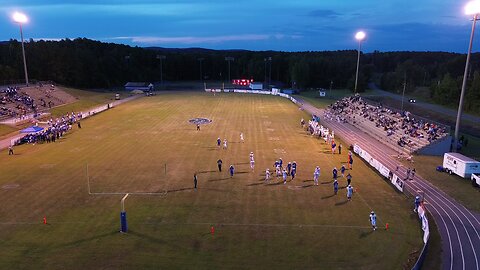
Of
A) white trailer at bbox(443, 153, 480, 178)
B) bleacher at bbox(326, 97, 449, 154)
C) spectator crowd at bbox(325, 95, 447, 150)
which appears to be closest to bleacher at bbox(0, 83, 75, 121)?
spectator crowd at bbox(325, 95, 447, 150)

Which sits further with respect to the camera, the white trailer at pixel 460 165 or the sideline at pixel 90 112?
the sideline at pixel 90 112

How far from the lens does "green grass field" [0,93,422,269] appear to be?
59.1 feet

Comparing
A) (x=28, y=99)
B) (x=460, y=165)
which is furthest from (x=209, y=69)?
(x=460, y=165)

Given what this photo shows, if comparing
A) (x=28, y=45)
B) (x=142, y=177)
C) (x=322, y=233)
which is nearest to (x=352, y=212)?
(x=322, y=233)

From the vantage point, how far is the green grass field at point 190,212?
59.1 feet

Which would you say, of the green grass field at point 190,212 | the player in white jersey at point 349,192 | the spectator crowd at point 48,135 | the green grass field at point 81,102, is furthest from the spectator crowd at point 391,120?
the green grass field at point 81,102

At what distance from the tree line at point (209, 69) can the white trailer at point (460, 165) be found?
41.4 m

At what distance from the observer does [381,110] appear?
57.4 meters

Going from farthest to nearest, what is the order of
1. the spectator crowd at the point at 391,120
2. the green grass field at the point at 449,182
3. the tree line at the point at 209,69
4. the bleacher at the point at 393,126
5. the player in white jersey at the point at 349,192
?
the tree line at the point at 209,69, the spectator crowd at the point at 391,120, the bleacher at the point at 393,126, the green grass field at the point at 449,182, the player in white jersey at the point at 349,192

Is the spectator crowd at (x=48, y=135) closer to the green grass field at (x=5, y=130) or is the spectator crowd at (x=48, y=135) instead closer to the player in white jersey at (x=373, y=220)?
the green grass field at (x=5, y=130)

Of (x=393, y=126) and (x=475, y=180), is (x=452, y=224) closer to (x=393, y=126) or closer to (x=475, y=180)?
(x=475, y=180)

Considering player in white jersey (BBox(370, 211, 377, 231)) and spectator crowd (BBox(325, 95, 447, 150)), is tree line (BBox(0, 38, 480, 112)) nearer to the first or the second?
spectator crowd (BBox(325, 95, 447, 150))

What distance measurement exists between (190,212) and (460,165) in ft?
77.0

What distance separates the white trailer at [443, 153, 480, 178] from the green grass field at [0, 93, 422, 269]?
23.7 feet
